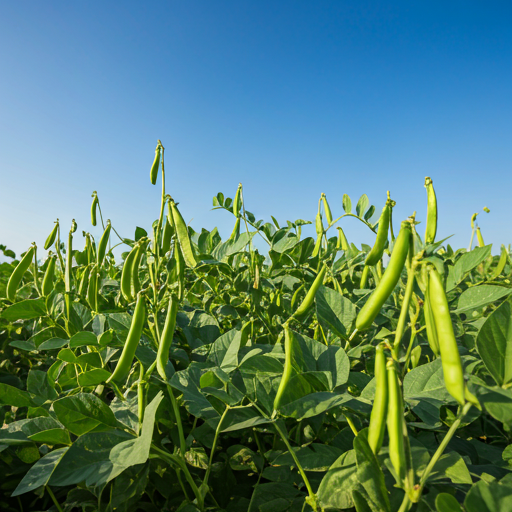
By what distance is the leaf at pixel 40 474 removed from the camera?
829 millimetres

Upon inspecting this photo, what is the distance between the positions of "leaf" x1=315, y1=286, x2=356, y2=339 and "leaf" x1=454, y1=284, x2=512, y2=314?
0.92 ft

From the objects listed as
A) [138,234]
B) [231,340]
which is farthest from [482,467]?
[138,234]

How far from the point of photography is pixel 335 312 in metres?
1.06

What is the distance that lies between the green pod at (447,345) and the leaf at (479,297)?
49cm

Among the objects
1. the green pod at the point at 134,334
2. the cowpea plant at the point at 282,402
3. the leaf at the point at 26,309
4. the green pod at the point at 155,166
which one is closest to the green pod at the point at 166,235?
the cowpea plant at the point at 282,402

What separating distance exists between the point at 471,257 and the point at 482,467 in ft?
1.89

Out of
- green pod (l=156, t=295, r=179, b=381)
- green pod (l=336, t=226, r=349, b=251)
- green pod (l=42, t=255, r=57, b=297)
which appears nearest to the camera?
green pod (l=156, t=295, r=179, b=381)

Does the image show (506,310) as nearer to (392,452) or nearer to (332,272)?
(392,452)

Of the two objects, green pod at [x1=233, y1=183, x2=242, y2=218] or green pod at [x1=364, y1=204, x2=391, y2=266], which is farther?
green pod at [x1=233, y1=183, x2=242, y2=218]

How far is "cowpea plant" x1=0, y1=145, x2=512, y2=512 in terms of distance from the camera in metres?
0.64

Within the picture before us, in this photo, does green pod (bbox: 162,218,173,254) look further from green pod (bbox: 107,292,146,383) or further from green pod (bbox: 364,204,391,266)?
green pod (bbox: 364,204,391,266)

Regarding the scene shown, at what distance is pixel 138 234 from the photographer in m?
1.84

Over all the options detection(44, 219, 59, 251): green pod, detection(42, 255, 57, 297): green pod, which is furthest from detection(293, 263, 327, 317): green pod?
detection(44, 219, 59, 251): green pod

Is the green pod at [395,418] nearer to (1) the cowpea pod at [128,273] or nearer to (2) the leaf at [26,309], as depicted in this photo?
(1) the cowpea pod at [128,273]
